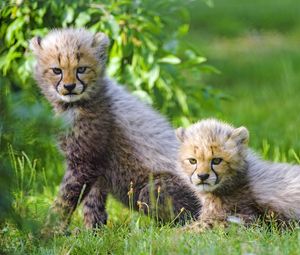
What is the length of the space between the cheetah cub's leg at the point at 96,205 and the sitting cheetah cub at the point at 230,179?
28.6 inches

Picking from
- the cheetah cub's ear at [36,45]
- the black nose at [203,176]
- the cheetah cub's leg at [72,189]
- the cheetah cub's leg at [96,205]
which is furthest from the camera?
the cheetah cub's ear at [36,45]

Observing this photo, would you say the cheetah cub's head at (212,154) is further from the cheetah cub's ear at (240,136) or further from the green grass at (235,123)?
the green grass at (235,123)

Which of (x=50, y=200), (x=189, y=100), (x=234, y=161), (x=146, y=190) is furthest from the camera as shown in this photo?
(x=189, y=100)

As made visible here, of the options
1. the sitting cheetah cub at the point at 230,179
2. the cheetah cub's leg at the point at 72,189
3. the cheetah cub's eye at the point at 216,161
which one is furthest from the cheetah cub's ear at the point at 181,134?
the cheetah cub's leg at the point at 72,189

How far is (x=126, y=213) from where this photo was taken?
264 inches

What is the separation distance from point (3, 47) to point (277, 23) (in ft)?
30.2

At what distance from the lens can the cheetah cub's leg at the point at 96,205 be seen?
20.8 ft

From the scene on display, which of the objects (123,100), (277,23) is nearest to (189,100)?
(123,100)

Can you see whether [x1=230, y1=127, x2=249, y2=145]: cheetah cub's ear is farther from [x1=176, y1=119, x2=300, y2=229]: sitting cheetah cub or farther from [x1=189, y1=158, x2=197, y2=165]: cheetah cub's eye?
[x1=189, y1=158, x2=197, y2=165]: cheetah cub's eye

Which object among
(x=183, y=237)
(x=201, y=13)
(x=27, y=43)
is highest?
(x=27, y=43)

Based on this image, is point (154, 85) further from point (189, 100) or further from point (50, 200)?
point (50, 200)

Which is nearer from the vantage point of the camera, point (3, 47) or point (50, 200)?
point (50, 200)

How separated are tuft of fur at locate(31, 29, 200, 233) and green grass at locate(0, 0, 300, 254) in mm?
184

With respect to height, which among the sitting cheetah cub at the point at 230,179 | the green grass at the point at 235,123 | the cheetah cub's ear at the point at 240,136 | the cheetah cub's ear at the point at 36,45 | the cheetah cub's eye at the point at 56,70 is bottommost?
the green grass at the point at 235,123
